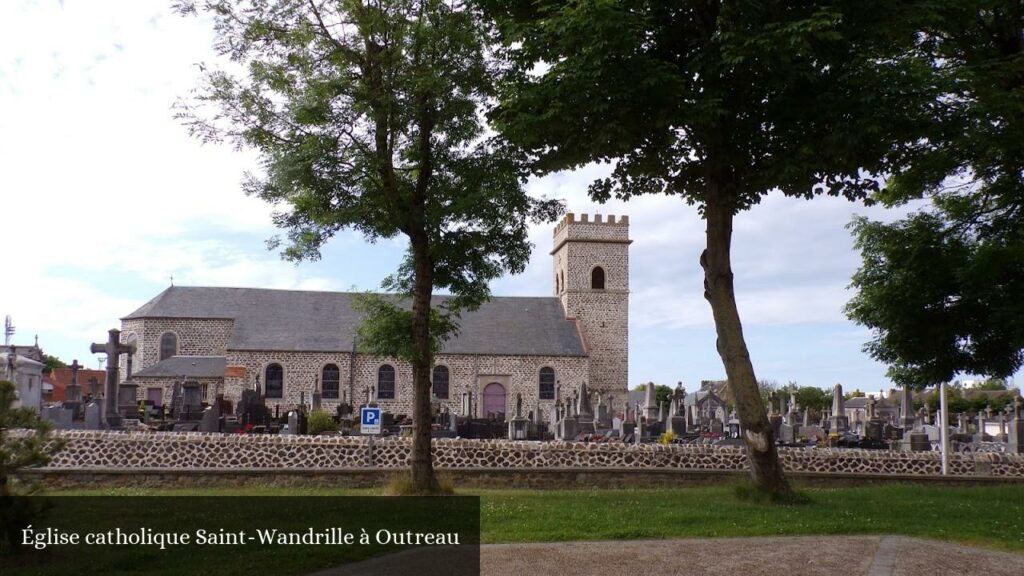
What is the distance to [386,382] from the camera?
142 ft

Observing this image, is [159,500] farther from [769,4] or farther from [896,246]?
[896,246]

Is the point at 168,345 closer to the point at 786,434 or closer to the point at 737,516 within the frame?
the point at 786,434

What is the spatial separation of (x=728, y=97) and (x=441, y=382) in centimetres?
3350

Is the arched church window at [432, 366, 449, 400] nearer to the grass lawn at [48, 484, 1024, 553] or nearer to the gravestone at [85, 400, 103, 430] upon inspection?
the gravestone at [85, 400, 103, 430]

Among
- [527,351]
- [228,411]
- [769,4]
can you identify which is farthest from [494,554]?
[527,351]

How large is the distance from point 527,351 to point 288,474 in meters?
28.9

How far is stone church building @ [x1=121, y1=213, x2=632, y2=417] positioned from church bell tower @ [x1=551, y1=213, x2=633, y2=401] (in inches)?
2.7

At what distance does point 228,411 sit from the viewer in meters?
26.0

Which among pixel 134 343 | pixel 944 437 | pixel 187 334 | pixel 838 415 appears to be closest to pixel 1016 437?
pixel 944 437

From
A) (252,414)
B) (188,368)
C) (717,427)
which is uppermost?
(188,368)

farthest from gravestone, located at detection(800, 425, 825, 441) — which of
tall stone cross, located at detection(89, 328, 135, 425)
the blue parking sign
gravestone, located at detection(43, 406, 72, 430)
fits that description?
gravestone, located at detection(43, 406, 72, 430)

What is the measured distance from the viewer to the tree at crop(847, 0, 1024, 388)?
1317cm

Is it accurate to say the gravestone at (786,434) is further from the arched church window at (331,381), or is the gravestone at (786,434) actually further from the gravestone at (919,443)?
the arched church window at (331,381)

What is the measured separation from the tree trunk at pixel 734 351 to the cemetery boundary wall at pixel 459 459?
14.7 ft
